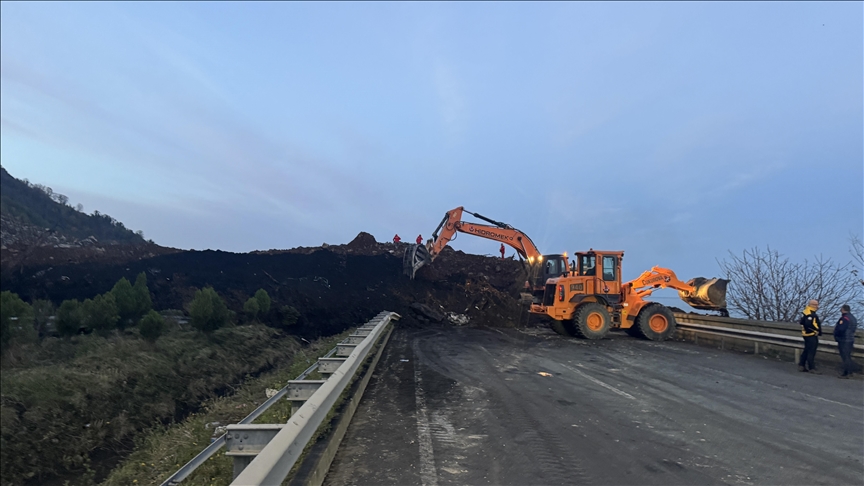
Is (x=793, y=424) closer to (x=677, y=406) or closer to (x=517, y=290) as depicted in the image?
(x=677, y=406)

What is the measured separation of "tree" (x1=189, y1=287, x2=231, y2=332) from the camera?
1544cm

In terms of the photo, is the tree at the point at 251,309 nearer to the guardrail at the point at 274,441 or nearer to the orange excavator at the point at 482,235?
the orange excavator at the point at 482,235

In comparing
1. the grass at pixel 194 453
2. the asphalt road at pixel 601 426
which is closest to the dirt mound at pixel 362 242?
the asphalt road at pixel 601 426

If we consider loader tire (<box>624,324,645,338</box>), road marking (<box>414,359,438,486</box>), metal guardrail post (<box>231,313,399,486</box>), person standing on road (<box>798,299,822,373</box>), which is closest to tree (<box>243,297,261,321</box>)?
road marking (<box>414,359,438,486</box>)

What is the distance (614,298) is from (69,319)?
16624 mm

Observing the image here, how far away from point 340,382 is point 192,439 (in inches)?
95.1

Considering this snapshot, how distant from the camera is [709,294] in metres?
17.0

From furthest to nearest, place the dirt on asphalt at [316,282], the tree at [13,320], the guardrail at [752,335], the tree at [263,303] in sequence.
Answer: the dirt on asphalt at [316,282]
the tree at [263,303]
the guardrail at [752,335]
the tree at [13,320]

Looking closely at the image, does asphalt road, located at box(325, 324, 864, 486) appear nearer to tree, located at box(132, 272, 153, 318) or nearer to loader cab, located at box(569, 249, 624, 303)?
loader cab, located at box(569, 249, 624, 303)

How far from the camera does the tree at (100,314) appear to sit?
41.0 feet

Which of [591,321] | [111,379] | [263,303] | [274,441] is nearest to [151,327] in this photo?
[111,379]

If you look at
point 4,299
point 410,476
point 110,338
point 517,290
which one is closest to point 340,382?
point 410,476

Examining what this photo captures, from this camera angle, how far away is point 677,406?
6.96m

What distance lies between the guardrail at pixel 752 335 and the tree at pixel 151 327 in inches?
639
